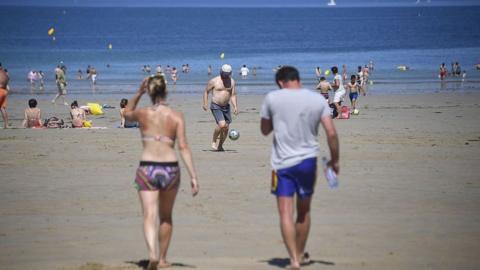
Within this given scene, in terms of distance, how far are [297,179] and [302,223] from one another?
0.42m

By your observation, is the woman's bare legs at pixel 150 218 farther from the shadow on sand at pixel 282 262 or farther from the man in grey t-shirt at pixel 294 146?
the shadow on sand at pixel 282 262

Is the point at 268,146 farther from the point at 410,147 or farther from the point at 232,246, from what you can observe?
the point at 232,246

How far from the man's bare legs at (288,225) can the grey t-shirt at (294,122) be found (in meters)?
0.28

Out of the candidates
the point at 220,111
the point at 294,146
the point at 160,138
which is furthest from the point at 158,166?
the point at 220,111

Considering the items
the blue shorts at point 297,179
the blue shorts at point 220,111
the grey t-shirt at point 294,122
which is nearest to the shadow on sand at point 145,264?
the blue shorts at point 297,179

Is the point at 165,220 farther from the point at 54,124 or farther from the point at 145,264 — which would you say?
the point at 54,124

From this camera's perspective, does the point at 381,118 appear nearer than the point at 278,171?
No

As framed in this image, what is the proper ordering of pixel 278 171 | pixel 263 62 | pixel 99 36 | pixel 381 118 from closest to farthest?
pixel 278 171
pixel 381 118
pixel 263 62
pixel 99 36

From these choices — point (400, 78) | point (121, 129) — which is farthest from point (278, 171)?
point (400, 78)

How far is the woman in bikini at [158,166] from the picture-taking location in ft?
22.2

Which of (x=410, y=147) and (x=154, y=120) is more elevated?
(x=154, y=120)

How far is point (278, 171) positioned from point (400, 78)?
130 ft

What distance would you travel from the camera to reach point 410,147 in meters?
15.3

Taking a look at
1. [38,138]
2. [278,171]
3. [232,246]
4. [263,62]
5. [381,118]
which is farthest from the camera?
[263,62]
